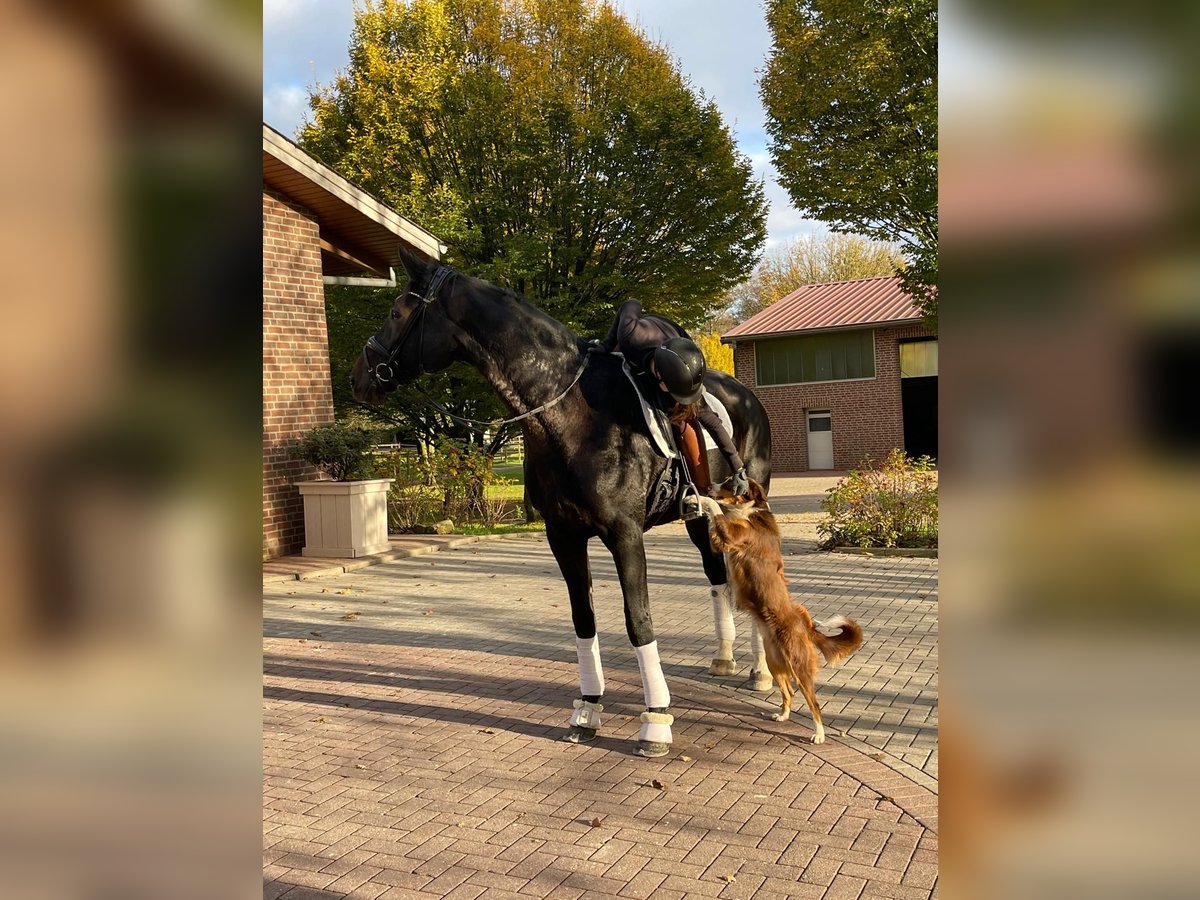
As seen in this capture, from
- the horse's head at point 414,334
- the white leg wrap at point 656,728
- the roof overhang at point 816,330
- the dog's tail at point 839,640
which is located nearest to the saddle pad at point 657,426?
the horse's head at point 414,334

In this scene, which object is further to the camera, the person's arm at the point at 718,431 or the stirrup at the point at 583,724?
the person's arm at the point at 718,431

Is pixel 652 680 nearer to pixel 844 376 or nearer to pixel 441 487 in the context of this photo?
pixel 441 487

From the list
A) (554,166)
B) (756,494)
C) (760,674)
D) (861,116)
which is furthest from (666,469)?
(554,166)

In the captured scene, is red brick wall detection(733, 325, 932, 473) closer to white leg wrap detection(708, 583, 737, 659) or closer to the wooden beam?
the wooden beam

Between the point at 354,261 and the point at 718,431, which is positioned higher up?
the point at 354,261

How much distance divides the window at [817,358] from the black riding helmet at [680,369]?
29.1 meters

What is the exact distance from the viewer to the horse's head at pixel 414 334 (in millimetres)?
5145

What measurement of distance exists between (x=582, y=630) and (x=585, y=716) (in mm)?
494

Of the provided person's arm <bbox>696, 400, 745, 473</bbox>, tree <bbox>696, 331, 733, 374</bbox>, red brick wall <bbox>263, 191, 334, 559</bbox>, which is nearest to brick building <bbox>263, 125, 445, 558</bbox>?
red brick wall <bbox>263, 191, 334, 559</bbox>

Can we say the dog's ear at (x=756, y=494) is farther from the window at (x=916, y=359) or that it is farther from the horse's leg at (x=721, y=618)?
the window at (x=916, y=359)

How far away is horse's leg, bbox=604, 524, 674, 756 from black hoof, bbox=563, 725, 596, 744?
0.32 m

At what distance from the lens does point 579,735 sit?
5.48 m
